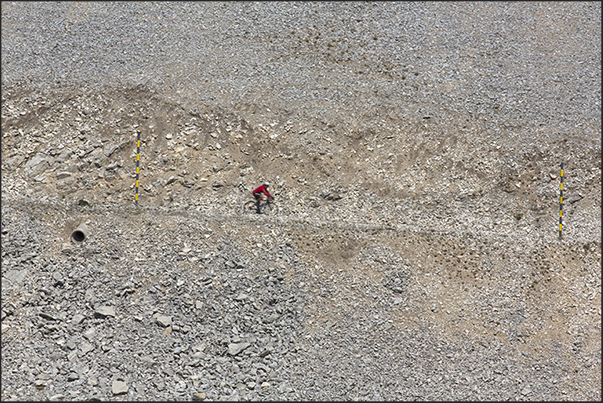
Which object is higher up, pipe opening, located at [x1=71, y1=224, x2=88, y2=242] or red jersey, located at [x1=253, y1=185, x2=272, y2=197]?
red jersey, located at [x1=253, y1=185, x2=272, y2=197]

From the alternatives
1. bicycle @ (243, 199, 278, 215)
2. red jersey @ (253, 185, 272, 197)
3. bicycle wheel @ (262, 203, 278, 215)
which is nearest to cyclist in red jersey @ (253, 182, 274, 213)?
red jersey @ (253, 185, 272, 197)

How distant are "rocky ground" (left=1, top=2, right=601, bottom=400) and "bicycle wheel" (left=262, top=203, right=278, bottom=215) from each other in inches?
11.1

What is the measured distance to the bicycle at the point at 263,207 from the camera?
19.6m

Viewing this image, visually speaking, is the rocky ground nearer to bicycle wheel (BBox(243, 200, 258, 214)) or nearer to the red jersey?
bicycle wheel (BBox(243, 200, 258, 214))

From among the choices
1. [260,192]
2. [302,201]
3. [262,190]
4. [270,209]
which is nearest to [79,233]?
[260,192]

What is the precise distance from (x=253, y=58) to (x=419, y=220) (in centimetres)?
1302

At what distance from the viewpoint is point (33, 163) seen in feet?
67.4

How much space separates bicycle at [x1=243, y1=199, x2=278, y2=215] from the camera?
770 inches

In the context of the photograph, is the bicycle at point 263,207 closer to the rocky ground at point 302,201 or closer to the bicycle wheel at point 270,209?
the bicycle wheel at point 270,209

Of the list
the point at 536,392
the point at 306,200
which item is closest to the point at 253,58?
the point at 306,200

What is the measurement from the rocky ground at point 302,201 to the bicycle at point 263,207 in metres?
0.33

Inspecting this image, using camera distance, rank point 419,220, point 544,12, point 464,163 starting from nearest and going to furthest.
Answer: point 419,220
point 464,163
point 544,12

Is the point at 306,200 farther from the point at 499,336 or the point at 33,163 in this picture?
the point at 33,163

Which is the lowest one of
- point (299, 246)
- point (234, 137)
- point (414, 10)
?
point (299, 246)
